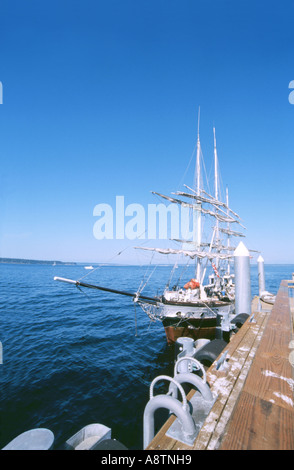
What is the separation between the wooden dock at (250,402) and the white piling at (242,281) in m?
3.44

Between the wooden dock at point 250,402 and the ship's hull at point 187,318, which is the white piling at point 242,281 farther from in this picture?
the ship's hull at point 187,318

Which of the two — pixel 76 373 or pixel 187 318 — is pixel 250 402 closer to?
pixel 76 373

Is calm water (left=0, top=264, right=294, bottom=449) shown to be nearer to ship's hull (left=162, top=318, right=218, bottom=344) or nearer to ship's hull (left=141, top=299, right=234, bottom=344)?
ship's hull (left=162, top=318, right=218, bottom=344)

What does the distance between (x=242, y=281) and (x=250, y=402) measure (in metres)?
5.91

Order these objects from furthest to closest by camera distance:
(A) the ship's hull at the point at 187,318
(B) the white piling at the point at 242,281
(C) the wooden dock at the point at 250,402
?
(A) the ship's hull at the point at 187,318
(B) the white piling at the point at 242,281
(C) the wooden dock at the point at 250,402

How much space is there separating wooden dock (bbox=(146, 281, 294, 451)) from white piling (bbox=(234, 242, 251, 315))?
3.44 meters

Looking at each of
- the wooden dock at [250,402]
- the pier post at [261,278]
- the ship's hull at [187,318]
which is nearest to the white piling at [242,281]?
the wooden dock at [250,402]

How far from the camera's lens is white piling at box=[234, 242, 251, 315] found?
7973mm

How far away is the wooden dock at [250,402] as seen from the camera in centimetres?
207

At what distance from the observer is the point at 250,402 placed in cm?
261

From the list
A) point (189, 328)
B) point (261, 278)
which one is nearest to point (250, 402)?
point (189, 328)

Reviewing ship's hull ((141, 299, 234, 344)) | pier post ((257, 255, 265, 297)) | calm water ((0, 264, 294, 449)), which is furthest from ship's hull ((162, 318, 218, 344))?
pier post ((257, 255, 265, 297))
